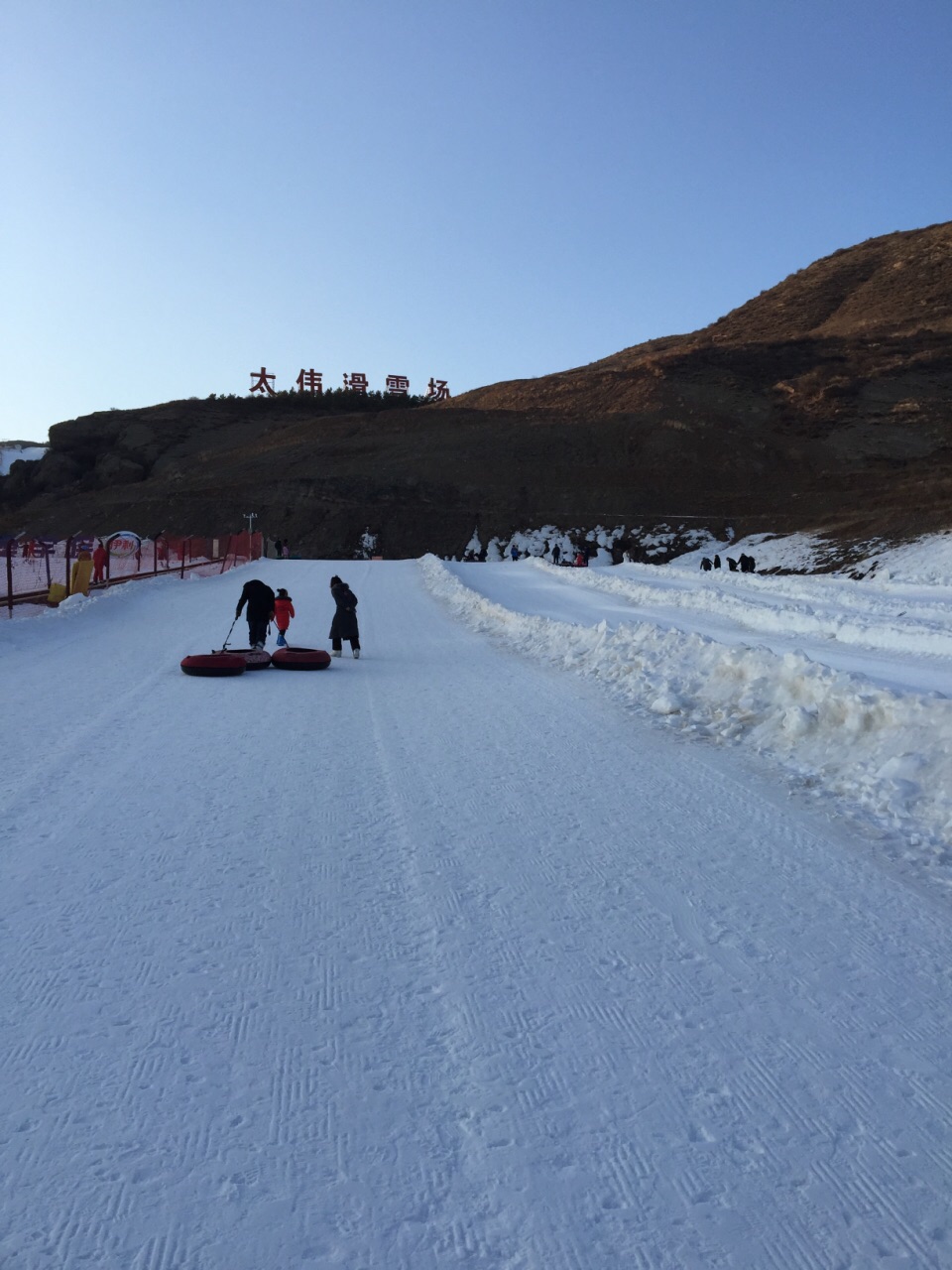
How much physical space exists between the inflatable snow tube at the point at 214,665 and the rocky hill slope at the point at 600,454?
41.6m

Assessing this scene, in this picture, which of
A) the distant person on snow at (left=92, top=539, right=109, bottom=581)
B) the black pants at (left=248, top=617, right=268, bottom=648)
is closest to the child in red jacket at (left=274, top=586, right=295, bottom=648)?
the black pants at (left=248, top=617, right=268, bottom=648)

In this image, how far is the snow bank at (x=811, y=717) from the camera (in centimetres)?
667

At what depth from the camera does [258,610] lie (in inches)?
658

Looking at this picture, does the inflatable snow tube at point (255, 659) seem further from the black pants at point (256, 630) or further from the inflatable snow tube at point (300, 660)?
the black pants at point (256, 630)

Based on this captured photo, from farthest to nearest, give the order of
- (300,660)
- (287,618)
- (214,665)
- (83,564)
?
(83,564), (287,618), (300,660), (214,665)

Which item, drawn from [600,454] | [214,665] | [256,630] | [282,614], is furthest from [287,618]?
[600,454]

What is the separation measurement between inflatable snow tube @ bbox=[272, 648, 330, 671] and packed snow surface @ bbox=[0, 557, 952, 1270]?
15.9 feet

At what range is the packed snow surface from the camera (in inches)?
110

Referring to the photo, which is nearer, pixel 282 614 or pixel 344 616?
pixel 344 616

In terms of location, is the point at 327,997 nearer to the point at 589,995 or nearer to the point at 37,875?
the point at 589,995

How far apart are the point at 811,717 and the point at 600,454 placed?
84080 millimetres

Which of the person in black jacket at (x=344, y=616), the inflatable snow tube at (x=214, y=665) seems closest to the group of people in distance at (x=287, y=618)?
the person in black jacket at (x=344, y=616)

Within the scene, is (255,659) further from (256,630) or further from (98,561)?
(98,561)

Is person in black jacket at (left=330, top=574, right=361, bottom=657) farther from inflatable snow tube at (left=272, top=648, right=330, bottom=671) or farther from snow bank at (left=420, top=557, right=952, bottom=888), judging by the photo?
snow bank at (left=420, top=557, right=952, bottom=888)
